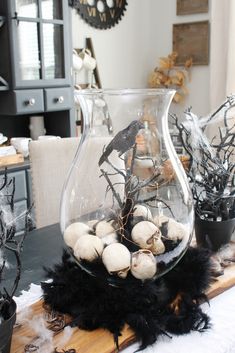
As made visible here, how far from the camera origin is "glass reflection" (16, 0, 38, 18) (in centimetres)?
222

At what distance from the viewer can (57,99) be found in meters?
2.44

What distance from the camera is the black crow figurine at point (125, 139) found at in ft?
2.43

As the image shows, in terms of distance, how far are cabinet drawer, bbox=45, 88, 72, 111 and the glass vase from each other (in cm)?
167

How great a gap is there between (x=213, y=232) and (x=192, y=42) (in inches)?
96.3

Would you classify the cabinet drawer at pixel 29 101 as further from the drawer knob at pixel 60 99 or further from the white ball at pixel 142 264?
the white ball at pixel 142 264

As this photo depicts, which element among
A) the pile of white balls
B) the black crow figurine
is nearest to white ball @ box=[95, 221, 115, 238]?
the pile of white balls

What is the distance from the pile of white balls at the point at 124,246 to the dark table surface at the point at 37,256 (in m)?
0.22

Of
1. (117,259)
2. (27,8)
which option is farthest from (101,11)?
(117,259)

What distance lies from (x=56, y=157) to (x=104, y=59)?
1644mm

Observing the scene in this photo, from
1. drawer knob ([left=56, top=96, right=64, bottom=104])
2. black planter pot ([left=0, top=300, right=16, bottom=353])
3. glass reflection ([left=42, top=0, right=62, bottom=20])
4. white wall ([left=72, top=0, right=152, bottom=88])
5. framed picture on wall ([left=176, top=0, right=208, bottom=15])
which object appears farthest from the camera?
framed picture on wall ([left=176, top=0, right=208, bottom=15])

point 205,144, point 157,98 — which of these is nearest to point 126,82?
point 205,144

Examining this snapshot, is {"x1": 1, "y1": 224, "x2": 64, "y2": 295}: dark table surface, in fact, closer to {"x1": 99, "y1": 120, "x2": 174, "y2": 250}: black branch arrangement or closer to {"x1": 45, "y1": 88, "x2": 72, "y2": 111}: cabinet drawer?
{"x1": 99, "y1": 120, "x2": 174, "y2": 250}: black branch arrangement

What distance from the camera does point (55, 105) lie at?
2441 millimetres

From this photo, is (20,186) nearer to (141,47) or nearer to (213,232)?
(213,232)
